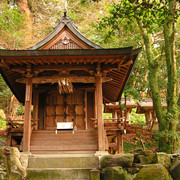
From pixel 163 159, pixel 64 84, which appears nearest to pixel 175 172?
pixel 163 159

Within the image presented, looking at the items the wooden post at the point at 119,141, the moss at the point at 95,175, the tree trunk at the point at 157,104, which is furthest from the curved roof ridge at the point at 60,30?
the moss at the point at 95,175

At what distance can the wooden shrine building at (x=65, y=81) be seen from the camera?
9016 mm

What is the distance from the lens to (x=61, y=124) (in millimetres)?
10758

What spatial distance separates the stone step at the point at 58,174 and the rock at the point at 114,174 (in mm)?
813

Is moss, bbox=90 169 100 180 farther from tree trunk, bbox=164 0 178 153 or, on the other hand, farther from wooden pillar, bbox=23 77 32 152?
tree trunk, bbox=164 0 178 153

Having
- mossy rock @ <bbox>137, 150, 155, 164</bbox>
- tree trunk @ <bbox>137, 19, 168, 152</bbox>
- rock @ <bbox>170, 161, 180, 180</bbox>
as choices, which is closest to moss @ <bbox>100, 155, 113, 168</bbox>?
mossy rock @ <bbox>137, 150, 155, 164</bbox>

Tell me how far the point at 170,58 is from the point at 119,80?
150 inches

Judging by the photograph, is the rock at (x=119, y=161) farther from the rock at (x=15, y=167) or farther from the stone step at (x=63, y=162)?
the rock at (x=15, y=167)

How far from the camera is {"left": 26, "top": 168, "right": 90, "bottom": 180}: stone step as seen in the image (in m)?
6.99

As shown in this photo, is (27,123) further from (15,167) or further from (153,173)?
(153,173)

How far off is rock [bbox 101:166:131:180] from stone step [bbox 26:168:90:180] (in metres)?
0.81

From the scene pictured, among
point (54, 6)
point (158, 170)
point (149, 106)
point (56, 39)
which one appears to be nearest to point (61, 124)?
point (56, 39)

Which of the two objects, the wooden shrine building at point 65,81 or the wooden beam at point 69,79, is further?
the wooden beam at point 69,79

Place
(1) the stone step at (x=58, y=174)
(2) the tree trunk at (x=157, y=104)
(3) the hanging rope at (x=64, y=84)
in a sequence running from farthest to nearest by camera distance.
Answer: (2) the tree trunk at (x=157, y=104) < (3) the hanging rope at (x=64, y=84) < (1) the stone step at (x=58, y=174)
